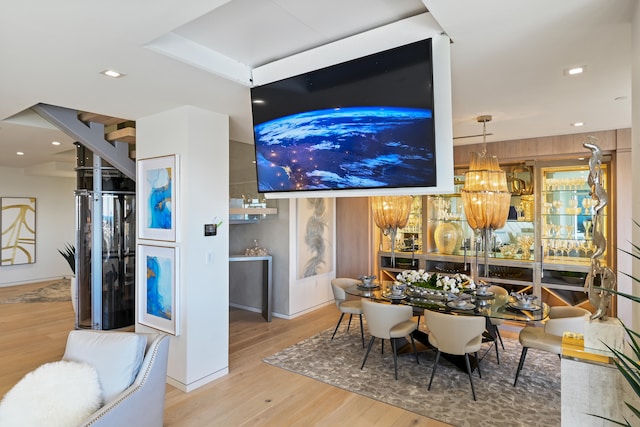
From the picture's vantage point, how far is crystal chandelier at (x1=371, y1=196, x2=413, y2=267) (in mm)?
4297

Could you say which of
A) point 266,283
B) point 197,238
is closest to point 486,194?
point 197,238

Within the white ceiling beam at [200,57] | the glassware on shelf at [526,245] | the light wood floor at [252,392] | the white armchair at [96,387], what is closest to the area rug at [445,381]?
the light wood floor at [252,392]

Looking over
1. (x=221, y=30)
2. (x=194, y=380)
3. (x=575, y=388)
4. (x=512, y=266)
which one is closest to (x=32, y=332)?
(x=194, y=380)

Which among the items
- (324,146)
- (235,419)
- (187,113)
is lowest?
(235,419)

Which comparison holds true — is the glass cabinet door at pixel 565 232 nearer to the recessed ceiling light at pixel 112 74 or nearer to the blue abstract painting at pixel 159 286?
the blue abstract painting at pixel 159 286

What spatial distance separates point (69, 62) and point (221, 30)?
3.35 feet

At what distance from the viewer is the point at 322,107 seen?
237cm

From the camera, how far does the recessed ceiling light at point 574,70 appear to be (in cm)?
255

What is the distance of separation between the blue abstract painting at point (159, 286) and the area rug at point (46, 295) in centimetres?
452

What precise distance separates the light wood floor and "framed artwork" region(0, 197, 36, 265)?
3.52m

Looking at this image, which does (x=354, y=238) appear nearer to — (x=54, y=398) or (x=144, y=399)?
(x=144, y=399)

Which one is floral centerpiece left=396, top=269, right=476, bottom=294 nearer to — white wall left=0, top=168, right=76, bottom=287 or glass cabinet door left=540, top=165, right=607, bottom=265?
glass cabinet door left=540, top=165, right=607, bottom=265

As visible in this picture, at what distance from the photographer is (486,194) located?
372 cm

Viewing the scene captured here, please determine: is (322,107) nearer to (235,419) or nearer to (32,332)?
(235,419)
